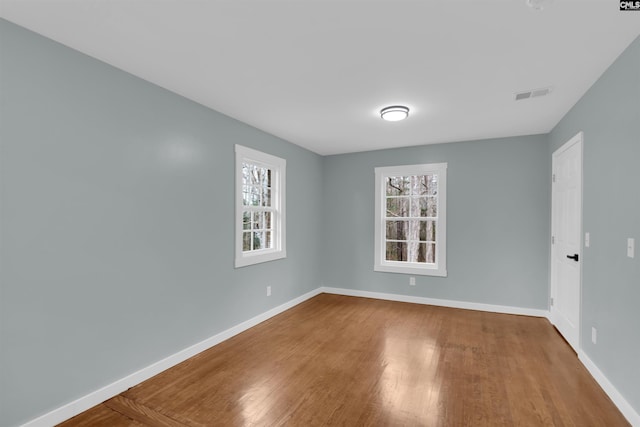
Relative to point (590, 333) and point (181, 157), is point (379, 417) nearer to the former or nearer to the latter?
point (590, 333)

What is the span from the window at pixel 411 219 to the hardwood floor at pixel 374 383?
1.31m

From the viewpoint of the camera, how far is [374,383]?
2.55 meters

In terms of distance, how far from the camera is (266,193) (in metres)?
4.42

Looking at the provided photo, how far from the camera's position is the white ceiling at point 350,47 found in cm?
174

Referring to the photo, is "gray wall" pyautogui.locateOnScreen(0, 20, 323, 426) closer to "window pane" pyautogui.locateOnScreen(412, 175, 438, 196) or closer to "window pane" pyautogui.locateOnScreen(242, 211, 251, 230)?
"window pane" pyautogui.locateOnScreen(242, 211, 251, 230)

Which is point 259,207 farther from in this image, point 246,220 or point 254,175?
point 254,175

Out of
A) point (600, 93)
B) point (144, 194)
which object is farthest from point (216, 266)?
point (600, 93)

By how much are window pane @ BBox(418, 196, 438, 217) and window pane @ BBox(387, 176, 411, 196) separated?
0.31 meters

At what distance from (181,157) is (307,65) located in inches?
58.9

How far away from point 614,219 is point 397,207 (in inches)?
122

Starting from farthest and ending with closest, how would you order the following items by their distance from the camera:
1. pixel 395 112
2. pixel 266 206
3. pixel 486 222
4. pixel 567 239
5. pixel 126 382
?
pixel 486 222
pixel 266 206
pixel 567 239
pixel 395 112
pixel 126 382

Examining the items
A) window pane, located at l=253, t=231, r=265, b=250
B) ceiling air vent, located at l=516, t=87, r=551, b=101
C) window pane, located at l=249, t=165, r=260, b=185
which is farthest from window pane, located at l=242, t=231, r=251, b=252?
ceiling air vent, located at l=516, t=87, r=551, b=101

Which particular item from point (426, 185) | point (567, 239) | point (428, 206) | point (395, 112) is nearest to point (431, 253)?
point (428, 206)

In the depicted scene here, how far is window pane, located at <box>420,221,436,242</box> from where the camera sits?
4961 millimetres
